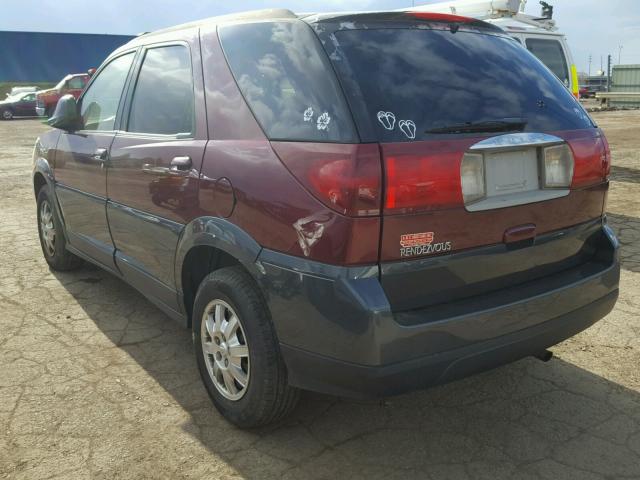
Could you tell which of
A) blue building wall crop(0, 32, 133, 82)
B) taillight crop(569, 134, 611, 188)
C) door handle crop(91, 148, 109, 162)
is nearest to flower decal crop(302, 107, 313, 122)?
taillight crop(569, 134, 611, 188)

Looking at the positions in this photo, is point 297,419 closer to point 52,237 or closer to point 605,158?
point 605,158

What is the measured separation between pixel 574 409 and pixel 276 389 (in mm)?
1432

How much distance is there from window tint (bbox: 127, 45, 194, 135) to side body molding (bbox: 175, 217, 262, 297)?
0.50 metres

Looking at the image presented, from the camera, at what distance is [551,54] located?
9438 millimetres

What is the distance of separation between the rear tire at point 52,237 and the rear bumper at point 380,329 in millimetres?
2995

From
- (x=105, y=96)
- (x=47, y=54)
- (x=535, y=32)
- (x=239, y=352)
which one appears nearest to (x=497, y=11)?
(x=535, y=32)

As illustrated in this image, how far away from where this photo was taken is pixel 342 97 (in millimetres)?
2174

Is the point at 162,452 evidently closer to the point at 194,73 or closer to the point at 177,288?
the point at 177,288

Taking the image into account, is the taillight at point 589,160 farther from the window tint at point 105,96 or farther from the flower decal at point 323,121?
the window tint at point 105,96

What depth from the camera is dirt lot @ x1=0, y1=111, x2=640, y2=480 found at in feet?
8.16

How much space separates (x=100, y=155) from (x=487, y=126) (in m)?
2.37

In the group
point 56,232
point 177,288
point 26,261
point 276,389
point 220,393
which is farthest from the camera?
point 26,261

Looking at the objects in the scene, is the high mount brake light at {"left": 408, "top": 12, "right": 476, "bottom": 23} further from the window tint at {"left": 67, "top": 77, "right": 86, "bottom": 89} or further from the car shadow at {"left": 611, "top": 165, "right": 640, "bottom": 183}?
the window tint at {"left": 67, "top": 77, "right": 86, "bottom": 89}

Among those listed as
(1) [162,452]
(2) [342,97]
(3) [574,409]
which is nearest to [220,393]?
(1) [162,452]
